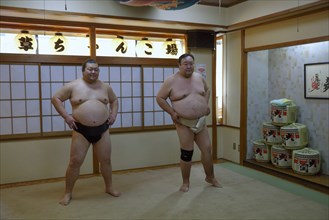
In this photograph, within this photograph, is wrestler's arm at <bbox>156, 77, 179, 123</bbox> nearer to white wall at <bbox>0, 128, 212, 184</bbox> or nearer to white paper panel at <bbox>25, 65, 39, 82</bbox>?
white wall at <bbox>0, 128, 212, 184</bbox>

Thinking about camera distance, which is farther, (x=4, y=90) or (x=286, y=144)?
(x=286, y=144)

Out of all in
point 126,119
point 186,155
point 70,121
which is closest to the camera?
point 70,121

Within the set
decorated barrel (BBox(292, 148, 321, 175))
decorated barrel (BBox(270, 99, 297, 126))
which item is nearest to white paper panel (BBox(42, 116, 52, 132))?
decorated barrel (BBox(270, 99, 297, 126))

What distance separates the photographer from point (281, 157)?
13.9 feet

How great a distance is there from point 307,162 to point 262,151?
29.3 inches

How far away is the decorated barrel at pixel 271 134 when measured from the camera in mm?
4391

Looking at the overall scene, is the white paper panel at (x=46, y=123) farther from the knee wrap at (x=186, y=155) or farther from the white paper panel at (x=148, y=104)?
the knee wrap at (x=186, y=155)

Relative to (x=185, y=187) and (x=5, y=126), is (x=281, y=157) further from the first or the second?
(x=5, y=126)

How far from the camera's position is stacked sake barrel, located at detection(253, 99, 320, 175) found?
3.88 m

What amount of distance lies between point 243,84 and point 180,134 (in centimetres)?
158

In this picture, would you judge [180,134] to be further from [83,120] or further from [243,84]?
[243,84]

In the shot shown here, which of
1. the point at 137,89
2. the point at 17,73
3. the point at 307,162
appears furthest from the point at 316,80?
the point at 17,73

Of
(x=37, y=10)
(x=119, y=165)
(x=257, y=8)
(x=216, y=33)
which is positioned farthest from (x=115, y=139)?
(x=257, y=8)

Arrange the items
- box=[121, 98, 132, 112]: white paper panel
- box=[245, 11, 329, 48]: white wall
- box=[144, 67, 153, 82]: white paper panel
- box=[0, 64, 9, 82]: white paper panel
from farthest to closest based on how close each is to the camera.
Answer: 1. box=[144, 67, 153, 82]: white paper panel
2. box=[121, 98, 132, 112]: white paper panel
3. box=[0, 64, 9, 82]: white paper panel
4. box=[245, 11, 329, 48]: white wall
